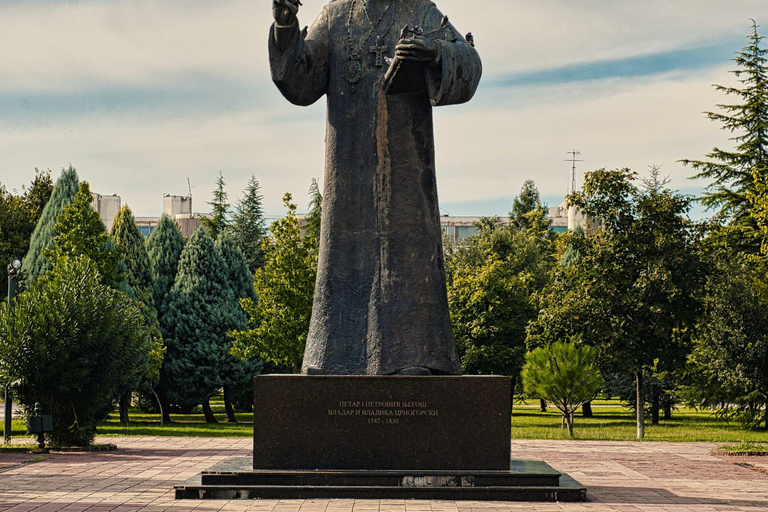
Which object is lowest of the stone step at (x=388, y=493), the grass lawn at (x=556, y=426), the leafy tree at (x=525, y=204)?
the grass lawn at (x=556, y=426)

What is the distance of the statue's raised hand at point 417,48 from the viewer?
7844 mm

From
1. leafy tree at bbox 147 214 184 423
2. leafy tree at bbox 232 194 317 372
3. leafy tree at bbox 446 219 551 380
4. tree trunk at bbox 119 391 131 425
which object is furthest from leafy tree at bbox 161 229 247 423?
leafy tree at bbox 446 219 551 380

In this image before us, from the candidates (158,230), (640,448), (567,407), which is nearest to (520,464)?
(640,448)

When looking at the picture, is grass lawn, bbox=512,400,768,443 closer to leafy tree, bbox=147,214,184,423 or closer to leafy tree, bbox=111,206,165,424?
leafy tree, bbox=147,214,184,423

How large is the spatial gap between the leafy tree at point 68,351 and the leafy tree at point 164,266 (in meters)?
14.8

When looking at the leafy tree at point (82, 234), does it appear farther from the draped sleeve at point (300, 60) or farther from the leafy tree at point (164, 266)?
the draped sleeve at point (300, 60)

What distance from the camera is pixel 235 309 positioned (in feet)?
102

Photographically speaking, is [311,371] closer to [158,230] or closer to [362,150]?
[362,150]

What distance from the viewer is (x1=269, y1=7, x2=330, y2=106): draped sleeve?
8.38 metres

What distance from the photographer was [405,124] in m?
8.59

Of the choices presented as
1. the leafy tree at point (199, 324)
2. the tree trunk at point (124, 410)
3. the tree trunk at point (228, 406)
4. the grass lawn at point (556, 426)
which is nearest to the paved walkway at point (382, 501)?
the grass lawn at point (556, 426)

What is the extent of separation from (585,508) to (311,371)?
8.95 feet

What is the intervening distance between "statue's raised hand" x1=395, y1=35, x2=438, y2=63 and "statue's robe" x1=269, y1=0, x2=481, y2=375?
29 centimetres

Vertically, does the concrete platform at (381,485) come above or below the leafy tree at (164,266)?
below
